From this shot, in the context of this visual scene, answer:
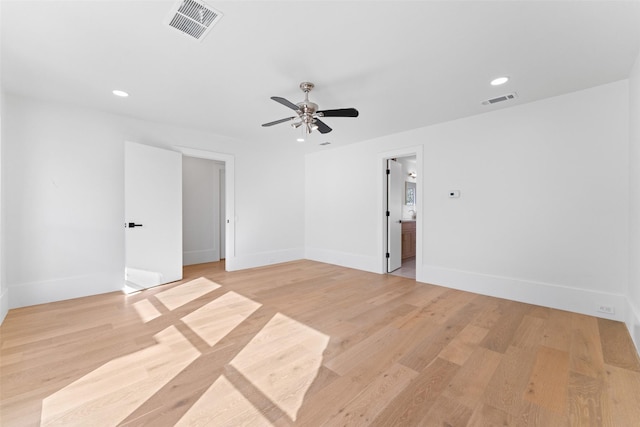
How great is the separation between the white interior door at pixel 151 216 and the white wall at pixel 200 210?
163cm

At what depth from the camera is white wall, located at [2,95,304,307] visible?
3219mm

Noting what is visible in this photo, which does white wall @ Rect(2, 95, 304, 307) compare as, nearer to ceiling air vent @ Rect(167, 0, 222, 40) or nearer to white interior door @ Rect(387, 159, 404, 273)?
ceiling air vent @ Rect(167, 0, 222, 40)

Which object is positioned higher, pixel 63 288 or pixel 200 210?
pixel 200 210

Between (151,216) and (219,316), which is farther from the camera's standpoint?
(151,216)

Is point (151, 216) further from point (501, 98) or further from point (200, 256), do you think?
point (501, 98)

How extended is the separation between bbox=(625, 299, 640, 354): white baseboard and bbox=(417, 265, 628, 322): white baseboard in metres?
0.22

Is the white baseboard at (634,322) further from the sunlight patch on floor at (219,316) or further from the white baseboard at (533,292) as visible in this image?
the sunlight patch on floor at (219,316)

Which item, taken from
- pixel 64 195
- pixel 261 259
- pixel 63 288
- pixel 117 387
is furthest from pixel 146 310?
pixel 261 259

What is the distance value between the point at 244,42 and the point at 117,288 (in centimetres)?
403

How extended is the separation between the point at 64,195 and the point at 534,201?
6463 millimetres

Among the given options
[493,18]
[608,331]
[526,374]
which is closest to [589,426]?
[526,374]

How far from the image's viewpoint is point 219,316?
2934 mm

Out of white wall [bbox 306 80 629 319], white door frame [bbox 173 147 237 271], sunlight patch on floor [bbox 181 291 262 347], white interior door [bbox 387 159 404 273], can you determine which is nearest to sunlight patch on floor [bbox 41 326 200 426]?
sunlight patch on floor [bbox 181 291 262 347]

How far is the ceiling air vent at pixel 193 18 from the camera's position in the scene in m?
1.80
